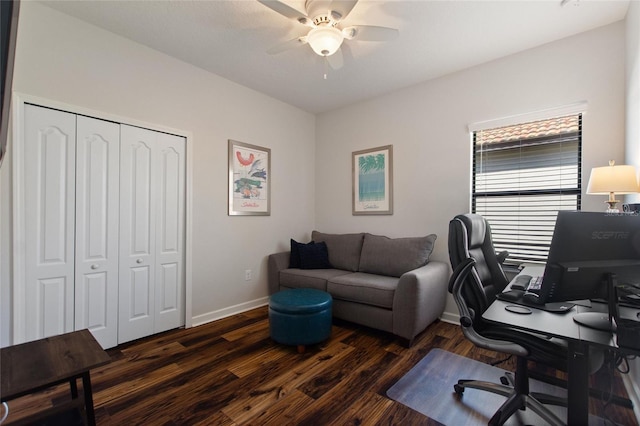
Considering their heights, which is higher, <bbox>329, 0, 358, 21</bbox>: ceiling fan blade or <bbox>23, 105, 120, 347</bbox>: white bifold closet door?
<bbox>329, 0, 358, 21</bbox>: ceiling fan blade

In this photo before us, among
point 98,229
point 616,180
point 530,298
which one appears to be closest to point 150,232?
point 98,229

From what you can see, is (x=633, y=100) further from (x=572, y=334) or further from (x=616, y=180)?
(x=572, y=334)

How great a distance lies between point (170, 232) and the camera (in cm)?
291

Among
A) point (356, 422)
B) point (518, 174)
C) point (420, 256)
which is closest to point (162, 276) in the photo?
point (356, 422)

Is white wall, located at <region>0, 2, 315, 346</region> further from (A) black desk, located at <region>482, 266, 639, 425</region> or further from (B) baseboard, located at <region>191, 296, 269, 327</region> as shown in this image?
(A) black desk, located at <region>482, 266, 639, 425</region>

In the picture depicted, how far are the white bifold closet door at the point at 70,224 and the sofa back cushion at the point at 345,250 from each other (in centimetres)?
237

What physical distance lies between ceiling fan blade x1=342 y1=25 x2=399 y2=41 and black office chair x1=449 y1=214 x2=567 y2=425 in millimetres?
1447

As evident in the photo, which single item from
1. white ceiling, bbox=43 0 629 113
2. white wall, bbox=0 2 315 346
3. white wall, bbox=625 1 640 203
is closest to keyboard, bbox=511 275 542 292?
white wall, bbox=625 1 640 203

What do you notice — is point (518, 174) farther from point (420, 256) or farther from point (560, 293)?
point (560, 293)

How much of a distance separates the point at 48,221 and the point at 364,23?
301 centimetres

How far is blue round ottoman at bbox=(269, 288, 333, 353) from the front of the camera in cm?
248

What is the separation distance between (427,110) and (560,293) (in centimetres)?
269

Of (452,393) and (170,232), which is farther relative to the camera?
(170,232)

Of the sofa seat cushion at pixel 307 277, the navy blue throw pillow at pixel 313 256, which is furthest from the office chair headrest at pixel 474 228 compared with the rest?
the navy blue throw pillow at pixel 313 256
